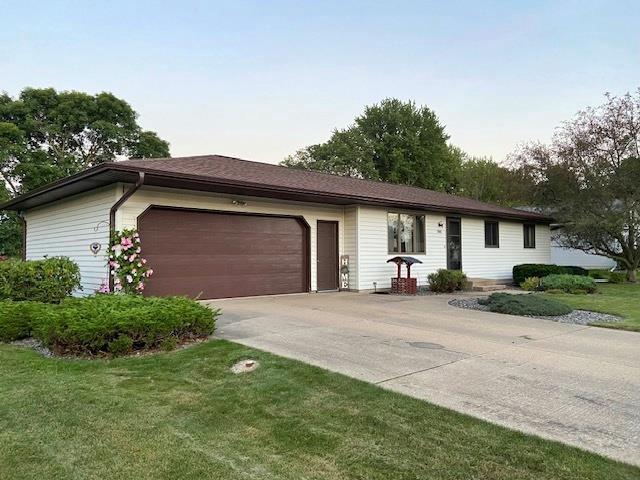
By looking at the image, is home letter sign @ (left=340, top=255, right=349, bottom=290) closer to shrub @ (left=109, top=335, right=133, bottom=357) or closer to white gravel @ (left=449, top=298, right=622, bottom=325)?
white gravel @ (left=449, top=298, right=622, bottom=325)

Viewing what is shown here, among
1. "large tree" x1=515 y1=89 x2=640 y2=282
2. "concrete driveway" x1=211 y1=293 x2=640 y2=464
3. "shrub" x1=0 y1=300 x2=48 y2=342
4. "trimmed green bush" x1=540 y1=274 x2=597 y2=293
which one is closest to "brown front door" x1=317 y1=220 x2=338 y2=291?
"concrete driveway" x1=211 y1=293 x2=640 y2=464

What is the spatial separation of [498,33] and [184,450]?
1311 centimetres

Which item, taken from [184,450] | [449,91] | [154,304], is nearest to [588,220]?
[449,91]

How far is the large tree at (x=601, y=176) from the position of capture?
15.5 meters

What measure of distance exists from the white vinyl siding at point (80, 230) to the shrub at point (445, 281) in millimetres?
8902

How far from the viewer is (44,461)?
8.60 ft

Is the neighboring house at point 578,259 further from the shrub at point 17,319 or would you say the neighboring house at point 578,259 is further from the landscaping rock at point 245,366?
the shrub at point 17,319

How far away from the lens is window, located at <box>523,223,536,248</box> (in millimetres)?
18547

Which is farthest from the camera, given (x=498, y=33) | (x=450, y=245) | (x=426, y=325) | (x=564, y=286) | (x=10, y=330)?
(x=450, y=245)

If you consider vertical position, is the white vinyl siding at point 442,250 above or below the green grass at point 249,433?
above


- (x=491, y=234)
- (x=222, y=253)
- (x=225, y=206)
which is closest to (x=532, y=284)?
(x=491, y=234)

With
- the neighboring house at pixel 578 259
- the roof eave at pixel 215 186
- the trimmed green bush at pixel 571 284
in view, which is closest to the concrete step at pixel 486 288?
the trimmed green bush at pixel 571 284

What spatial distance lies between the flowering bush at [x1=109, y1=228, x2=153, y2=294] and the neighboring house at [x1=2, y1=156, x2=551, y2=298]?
433 mm

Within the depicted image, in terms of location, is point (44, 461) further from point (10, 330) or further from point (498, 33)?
point (498, 33)
